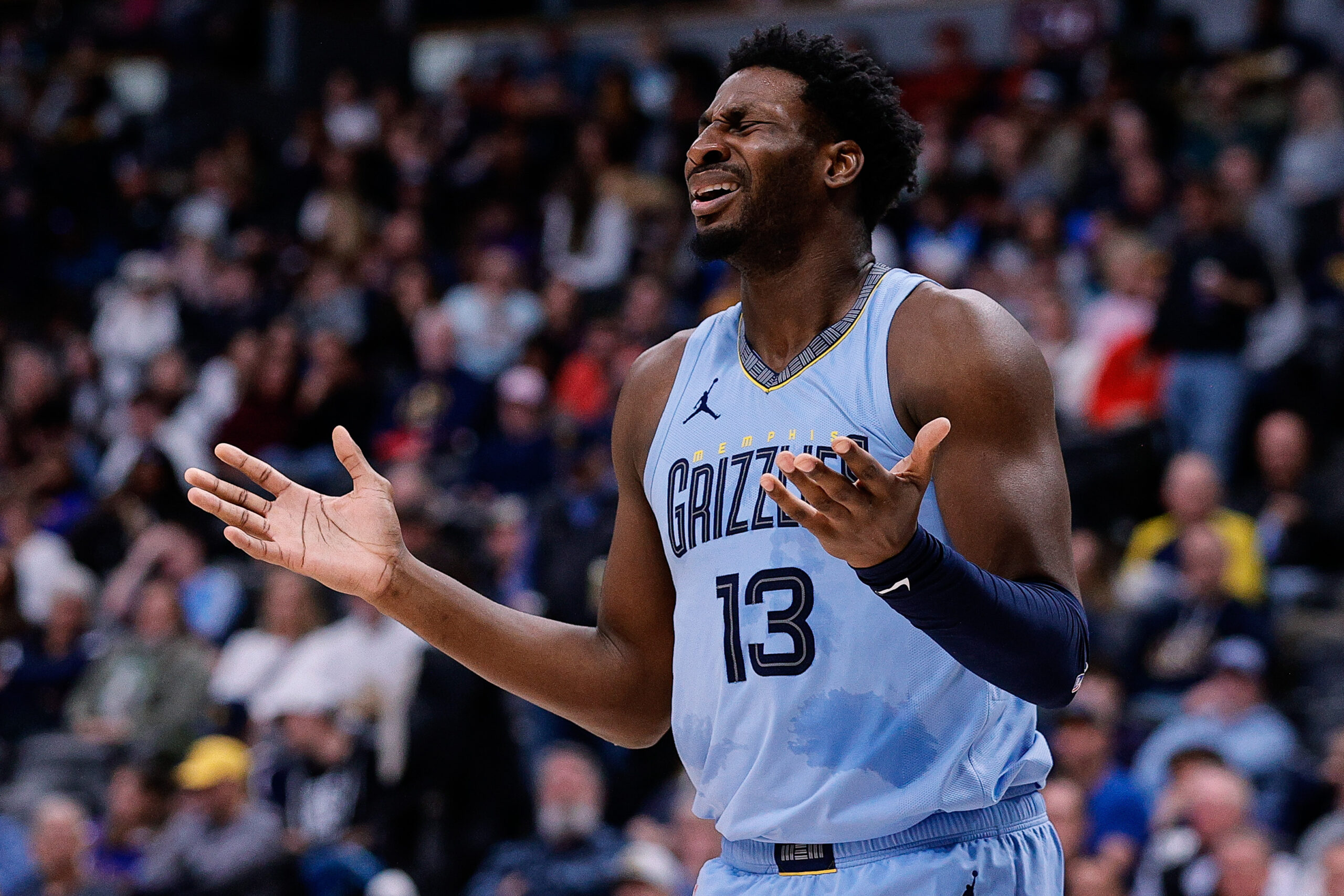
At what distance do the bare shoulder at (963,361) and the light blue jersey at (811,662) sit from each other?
0.14ft

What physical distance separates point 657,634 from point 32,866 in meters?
6.25

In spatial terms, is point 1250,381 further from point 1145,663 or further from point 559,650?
point 559,650

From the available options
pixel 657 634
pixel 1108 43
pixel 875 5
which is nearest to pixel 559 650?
pixel 657 634

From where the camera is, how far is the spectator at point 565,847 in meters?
7.49

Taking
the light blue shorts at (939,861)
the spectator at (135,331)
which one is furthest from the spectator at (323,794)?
the spectator at (135,331)

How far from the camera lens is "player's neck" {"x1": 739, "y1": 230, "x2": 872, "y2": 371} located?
10.5 ft

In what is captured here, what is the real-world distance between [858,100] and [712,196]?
1.12ft

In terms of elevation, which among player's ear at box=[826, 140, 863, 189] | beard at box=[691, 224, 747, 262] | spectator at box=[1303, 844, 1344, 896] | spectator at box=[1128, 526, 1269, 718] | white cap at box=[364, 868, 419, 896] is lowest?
white cap at box=[364, 868, 419, 896]

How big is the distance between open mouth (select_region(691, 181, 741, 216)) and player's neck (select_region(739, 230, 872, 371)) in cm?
13

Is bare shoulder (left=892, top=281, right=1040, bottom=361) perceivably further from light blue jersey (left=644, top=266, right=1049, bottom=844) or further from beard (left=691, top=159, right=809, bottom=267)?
beard (left=691, top=159, right=809, bottom=267)

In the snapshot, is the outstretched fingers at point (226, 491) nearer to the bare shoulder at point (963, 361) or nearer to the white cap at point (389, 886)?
the bare shoulder at point (963, 361)

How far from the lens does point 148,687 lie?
988cm


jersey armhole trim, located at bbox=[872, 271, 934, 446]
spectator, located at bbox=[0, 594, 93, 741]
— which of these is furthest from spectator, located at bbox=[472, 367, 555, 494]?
jersey armhole trim, located at bbox=[872, 271, 934, 446]

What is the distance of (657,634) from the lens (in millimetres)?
3438
